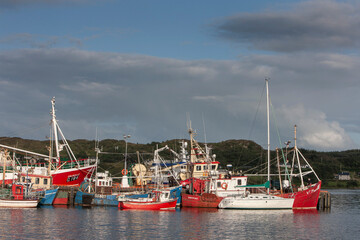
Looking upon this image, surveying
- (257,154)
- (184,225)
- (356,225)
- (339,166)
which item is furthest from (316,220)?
(339,166)

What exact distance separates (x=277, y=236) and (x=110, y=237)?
14.6 m

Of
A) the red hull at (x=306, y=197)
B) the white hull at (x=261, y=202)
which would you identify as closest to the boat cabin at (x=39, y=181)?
the white hull at (x=261, y=202)

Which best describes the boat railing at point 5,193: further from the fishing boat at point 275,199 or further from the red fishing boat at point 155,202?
the fishing boat at point 275,199

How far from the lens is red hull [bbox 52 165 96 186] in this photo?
77812mm

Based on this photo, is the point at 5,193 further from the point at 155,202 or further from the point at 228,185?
the point at 228,185

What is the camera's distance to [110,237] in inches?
1666

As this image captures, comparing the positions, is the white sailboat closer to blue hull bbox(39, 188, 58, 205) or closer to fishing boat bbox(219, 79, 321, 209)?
fishing boat bbox(219, 79, 321, 209)

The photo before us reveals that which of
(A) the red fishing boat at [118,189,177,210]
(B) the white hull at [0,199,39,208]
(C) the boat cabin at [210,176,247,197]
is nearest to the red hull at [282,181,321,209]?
(C) the boat cabin at [210,176,247,197]

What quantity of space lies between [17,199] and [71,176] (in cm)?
1431

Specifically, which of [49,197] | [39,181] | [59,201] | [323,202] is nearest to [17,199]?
[49,197]

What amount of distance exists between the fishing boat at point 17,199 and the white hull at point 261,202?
26.4 metres

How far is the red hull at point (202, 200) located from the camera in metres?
70.0

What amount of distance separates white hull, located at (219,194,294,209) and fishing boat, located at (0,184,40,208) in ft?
86.5

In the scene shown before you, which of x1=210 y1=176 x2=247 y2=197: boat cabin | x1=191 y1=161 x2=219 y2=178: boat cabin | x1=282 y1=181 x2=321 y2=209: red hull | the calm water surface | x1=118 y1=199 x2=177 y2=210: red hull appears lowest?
the calm water surface
